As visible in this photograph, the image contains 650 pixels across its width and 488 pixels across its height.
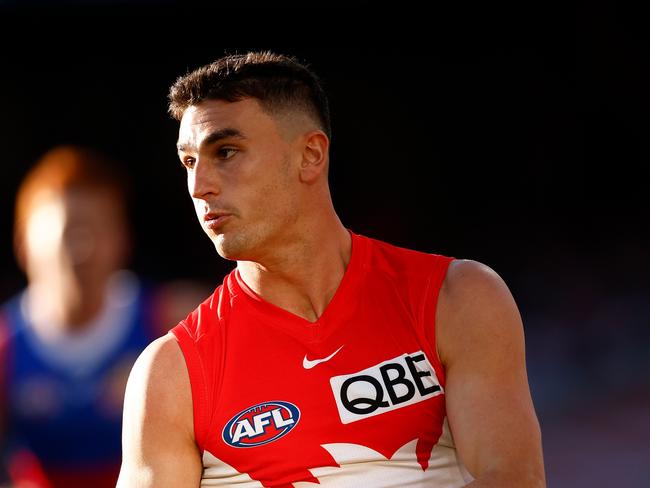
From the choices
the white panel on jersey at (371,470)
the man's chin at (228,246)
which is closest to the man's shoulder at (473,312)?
the white panel on jersey at (371,470)

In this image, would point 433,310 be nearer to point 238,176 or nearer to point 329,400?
point 329,400

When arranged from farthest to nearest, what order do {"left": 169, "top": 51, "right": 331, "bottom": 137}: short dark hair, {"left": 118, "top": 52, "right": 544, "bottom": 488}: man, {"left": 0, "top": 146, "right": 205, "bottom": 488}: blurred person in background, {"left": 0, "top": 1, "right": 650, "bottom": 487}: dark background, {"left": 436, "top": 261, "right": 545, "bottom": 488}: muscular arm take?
{"left": 0, "top": 1, "right": 650, "bottom": 487}: dark background, {"left": 0, "top": 146, "right": 205, "bottom": 488}: blurred person in background, {"left": 169, "top": 51, "right": 331, "bottom": 137}: short dark hair, {"left": 118, "top": 52, "right": 544, "bottom": 488}: man, {"left": 436, "top": 261, "right": 545, "bottom": 488}: muscular arm

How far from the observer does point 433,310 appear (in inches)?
115

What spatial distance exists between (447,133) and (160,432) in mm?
9626

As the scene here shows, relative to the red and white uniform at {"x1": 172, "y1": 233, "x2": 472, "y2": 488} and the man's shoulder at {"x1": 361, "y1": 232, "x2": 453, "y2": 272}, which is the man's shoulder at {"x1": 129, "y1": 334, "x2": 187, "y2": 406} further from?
Answer: the man's shoulder at {"x1": 361, "y1": 232, "x2": 453, "y2": 272}

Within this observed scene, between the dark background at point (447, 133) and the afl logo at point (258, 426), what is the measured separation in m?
8.27

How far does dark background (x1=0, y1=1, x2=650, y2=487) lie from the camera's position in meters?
11.3

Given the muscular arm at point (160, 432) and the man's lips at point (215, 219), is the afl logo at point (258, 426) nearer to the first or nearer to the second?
the muscular arm at point (160, 432)

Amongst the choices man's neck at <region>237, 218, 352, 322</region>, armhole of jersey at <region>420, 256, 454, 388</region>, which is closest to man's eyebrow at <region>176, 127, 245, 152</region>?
man's neck at <region>237, 218, 352, 322</region>

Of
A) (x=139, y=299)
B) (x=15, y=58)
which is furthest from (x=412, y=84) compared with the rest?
(x=139, y=299)

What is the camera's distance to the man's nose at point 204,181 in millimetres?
2895

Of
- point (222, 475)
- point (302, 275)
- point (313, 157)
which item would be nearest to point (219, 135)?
point (313, 157)

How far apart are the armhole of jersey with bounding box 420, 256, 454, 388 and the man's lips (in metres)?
0.58

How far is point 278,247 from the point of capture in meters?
3.01
